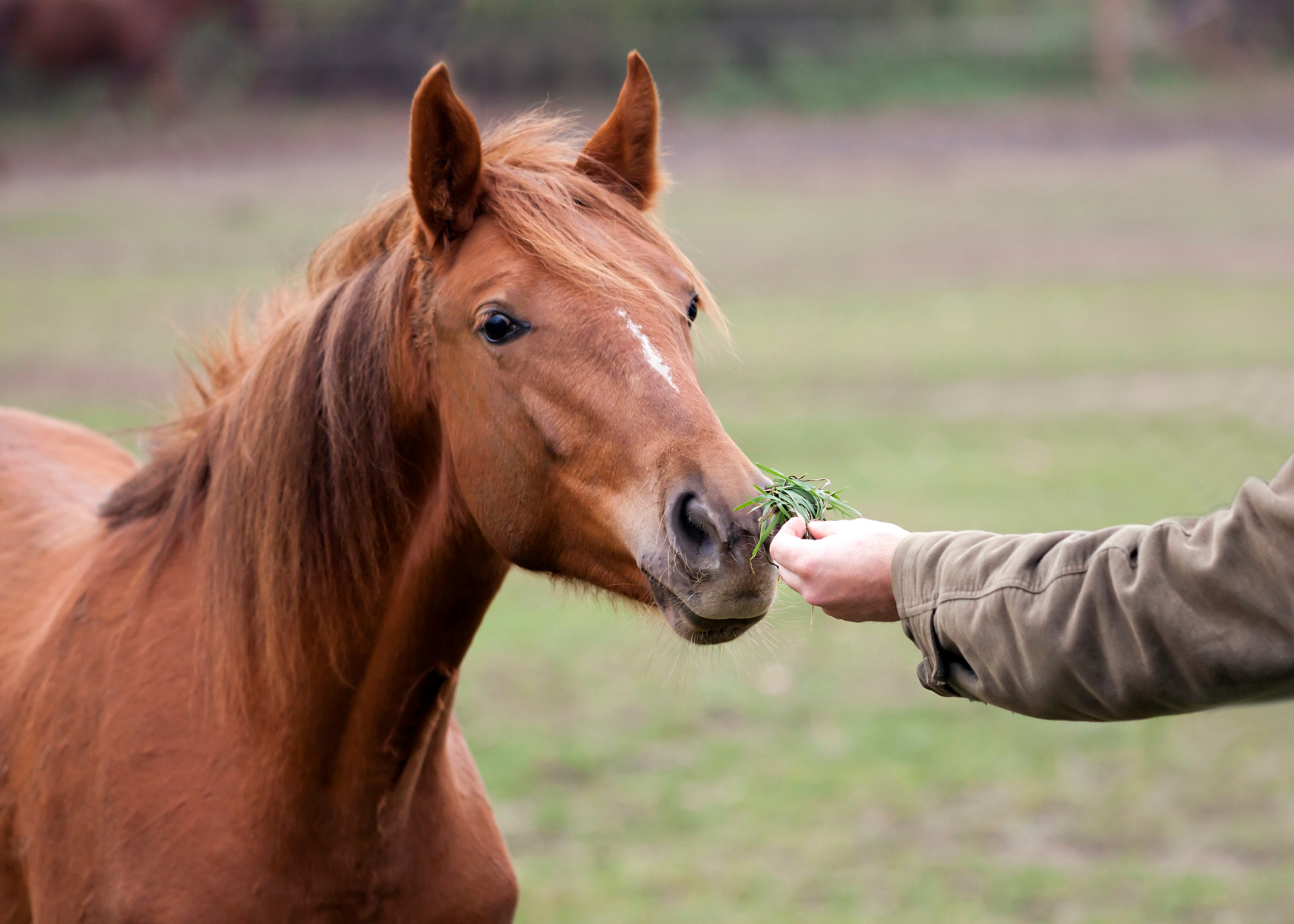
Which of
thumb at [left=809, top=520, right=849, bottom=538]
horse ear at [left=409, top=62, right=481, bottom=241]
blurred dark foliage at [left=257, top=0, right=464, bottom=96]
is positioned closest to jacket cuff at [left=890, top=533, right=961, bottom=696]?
thumb at [left=809, top=520, right=849, bottom=538]

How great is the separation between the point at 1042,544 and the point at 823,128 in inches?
738

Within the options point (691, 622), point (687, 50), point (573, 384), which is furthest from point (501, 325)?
point (687, 50)

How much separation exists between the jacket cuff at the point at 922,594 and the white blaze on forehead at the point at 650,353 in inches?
17.0

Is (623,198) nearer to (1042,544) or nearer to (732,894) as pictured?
(1042,544)

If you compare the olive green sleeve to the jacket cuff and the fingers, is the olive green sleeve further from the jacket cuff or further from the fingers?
the fingers

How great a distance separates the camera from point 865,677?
5750 mm

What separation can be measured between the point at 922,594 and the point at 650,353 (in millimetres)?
558

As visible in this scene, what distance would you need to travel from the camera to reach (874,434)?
30.0ft

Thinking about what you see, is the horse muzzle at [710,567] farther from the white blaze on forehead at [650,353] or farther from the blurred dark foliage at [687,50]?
the blurred dark foliage at [687,50]

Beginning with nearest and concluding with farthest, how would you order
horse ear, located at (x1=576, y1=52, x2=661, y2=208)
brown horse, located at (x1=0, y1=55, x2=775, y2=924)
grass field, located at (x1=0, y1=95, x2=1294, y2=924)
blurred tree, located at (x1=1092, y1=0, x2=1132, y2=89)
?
1. brown horse, located at (x1=0, y1=55, x2=775, y2=924)
2. horse ear, located at (x1=576, y1=52, x2=661, y2=208)
3. grass field, located at (x1=0, y1=95, x2=1294, y2=924)
4. blurred tree, located at (x1=1092, y1=0, x2=1132, y2=89)

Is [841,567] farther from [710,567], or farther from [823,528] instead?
[710,567]

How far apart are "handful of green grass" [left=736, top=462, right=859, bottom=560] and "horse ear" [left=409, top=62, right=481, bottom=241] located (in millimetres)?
676

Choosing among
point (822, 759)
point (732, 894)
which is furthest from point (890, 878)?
point (822, 759)

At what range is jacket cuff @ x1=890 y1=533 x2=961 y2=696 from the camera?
1.76 metres
